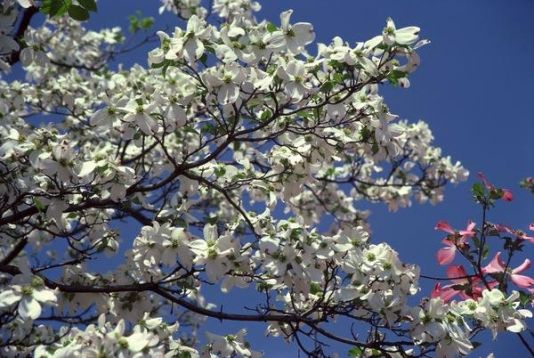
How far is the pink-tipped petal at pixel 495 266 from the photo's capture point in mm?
3076

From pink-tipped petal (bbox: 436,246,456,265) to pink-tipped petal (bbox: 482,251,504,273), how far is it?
17 cm

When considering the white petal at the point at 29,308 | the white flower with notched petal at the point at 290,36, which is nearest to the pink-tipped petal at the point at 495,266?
the white flower with notched petal at the point at 290,36

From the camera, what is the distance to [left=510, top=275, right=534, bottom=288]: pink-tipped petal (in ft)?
9.74

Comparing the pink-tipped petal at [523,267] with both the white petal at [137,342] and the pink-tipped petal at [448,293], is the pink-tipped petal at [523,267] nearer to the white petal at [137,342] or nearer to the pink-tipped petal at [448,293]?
the pink-tipped petal at [448,293]

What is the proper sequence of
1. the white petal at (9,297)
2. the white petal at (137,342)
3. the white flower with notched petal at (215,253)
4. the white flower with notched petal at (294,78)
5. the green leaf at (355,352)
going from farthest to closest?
1. the green leaf at (355,352)
2. the white flower with notched petal at (294,78)
3. the white flower with notched petal at (215,253)
4. the white petal at (9,297)
5. the white petal at (137,342)

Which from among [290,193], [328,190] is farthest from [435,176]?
[290,193]

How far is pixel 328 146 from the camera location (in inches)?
133

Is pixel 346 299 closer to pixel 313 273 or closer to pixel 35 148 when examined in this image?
pixel 313 273

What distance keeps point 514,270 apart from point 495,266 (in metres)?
0.09

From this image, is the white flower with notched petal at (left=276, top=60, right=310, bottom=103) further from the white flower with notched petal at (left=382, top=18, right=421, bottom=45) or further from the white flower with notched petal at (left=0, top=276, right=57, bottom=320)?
the white flower with notched petal at (left=0, top=276, right=57, bottom=320)

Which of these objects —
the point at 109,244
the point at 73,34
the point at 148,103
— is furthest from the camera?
the point at 73,34

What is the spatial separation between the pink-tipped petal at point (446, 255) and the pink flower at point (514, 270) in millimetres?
172

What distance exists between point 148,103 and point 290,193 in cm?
102

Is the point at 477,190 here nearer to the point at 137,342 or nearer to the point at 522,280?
the point at 522,280
